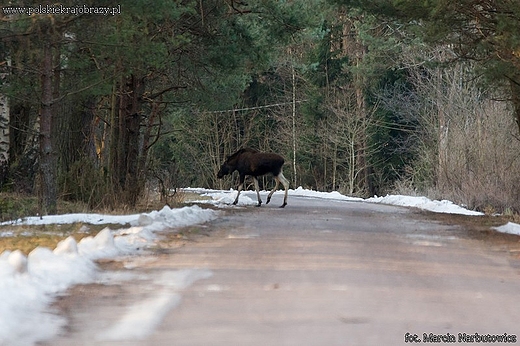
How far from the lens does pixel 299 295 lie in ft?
30.1

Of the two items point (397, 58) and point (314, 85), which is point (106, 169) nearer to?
point (397, 58)

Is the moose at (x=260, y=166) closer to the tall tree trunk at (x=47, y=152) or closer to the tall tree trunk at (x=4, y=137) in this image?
the tall tree trunk at (x=4, y=137)

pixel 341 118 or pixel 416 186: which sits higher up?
pixel 341 118

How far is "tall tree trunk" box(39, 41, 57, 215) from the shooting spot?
20156 millimetres

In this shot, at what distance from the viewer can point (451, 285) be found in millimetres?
10250

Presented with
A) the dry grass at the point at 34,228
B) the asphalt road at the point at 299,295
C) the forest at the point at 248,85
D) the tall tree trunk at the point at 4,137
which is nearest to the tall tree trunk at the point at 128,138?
the forest at the point at 248,85

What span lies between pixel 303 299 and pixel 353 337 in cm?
172

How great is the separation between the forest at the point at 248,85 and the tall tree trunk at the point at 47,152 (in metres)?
0.04

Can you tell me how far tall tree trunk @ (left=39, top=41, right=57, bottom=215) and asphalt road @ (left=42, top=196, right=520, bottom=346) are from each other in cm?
629

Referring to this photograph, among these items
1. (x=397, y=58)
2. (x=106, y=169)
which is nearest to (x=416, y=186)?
(x=397, y=58)

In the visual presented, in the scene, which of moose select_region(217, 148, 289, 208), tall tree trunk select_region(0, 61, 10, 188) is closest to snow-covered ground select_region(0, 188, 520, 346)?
tall tree trunk select_region(0, 61, 10, 188)

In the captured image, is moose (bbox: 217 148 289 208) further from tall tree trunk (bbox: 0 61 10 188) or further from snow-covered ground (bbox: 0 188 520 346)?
snow-covered ground (bbox: 0 188 520 346)

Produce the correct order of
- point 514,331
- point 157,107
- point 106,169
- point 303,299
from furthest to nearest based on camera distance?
point 157,107 → point 106,169 → point 303,299 → point 514,331

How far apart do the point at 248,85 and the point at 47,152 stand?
17.2 meters
